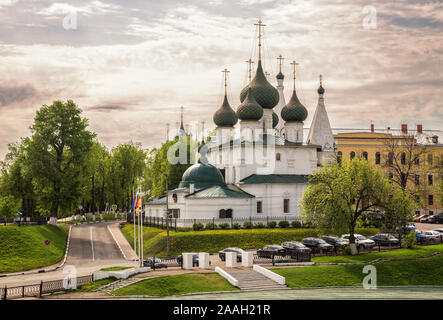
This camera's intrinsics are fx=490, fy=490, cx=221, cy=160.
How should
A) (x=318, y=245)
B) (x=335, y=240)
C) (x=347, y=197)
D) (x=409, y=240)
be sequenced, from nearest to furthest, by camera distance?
(x=347, y=197)
(x=318, y=245)
(x=409, y=240)
(x=335, y=240)

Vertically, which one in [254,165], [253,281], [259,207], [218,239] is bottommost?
[253,281]

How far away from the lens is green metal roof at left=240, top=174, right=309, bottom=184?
5378 cm

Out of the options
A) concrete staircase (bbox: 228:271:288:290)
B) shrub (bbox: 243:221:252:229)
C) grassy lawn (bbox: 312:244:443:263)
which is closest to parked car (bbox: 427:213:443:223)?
grassy lawn (bbox: 312:244:443:263)

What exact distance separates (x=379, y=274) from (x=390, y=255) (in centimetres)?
443

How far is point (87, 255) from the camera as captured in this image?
44.5 meters

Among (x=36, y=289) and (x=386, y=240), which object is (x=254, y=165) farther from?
(x=36, y=289)

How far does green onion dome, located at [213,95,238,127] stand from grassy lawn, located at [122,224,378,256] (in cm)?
1911

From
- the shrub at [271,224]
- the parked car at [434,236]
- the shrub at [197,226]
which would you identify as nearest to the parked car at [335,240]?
the parked car at [434,236]

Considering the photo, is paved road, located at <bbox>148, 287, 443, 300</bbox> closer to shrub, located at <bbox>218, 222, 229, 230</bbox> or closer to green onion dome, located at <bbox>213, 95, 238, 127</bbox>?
shrub, located at <bbox>218, 222, 229, 230</bbox>

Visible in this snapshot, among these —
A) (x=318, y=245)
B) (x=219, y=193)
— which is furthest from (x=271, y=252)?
(x=219, y=193)

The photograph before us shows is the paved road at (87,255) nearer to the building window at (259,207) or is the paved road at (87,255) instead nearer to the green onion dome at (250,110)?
the building window at (259,207)

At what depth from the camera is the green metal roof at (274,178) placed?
53781 millimetres
